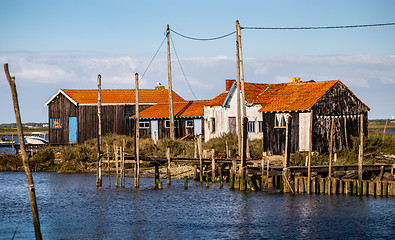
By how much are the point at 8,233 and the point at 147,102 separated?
1544 inches

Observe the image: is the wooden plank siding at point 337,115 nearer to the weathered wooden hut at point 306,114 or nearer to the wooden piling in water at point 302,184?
the weathered wooden hut at point 306,114

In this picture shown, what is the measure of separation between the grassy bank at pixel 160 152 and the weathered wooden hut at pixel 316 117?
94 centimetres

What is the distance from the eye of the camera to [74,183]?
41.9m

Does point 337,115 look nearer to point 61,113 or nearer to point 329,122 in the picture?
point 329,122

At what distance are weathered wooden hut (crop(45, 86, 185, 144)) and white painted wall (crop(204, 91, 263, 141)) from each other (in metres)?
11.0

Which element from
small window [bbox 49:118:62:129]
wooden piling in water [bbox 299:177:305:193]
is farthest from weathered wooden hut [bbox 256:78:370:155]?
small window [bbox 49:118:62:129]

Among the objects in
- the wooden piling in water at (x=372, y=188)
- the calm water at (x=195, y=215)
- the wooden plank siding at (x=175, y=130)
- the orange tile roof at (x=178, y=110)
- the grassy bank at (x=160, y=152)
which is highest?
the orange tile roof at (x=178, y=110)

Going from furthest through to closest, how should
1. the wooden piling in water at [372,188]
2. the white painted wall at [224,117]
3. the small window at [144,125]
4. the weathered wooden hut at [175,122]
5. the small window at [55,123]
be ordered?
the small window at [55,123] → the small window at [144,125] → the weathered wooden hut at [175,122] → the white painted wall at [224,117] → the wooden piling in water at [372,188]

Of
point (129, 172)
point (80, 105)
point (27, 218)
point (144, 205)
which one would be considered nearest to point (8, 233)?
point (27, 218)

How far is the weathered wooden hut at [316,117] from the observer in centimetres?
4014

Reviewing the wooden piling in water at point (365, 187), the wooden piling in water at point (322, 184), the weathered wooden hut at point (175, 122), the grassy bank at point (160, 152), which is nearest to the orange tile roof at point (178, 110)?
the weathered wooden hut at point (175, 122)

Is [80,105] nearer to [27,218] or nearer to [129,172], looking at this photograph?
[129,172]

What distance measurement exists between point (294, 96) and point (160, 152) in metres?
12.6

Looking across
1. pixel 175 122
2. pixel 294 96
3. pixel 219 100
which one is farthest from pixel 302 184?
pixel 175 122
